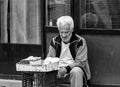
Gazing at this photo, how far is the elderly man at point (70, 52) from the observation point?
5727mm

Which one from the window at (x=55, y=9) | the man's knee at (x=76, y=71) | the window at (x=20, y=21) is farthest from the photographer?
the window at (x=20, y=21)

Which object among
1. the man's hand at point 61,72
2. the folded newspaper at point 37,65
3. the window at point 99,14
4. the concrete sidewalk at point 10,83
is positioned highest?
the window at point 99,14

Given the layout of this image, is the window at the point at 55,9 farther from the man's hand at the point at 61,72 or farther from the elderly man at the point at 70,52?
the man's hand at the point at 61,72

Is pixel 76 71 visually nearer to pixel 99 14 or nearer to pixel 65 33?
pixel 65 33

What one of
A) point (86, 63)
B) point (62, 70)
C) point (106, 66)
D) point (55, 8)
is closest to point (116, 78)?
point (106, 66)

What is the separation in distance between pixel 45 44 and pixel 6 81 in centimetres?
100

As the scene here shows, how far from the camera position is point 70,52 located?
612cm

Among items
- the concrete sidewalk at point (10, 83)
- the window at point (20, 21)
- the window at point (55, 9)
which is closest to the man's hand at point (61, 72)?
the window at point (55, 9)

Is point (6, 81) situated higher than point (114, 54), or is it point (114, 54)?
point (114, 54)

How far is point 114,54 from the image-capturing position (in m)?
6.38

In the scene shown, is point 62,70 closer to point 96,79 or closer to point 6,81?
point 96,79

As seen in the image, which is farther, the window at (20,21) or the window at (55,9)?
the window at (20,21)

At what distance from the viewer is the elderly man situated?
5727 mm

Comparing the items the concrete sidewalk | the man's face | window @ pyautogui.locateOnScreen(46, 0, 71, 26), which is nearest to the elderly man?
the man's face
